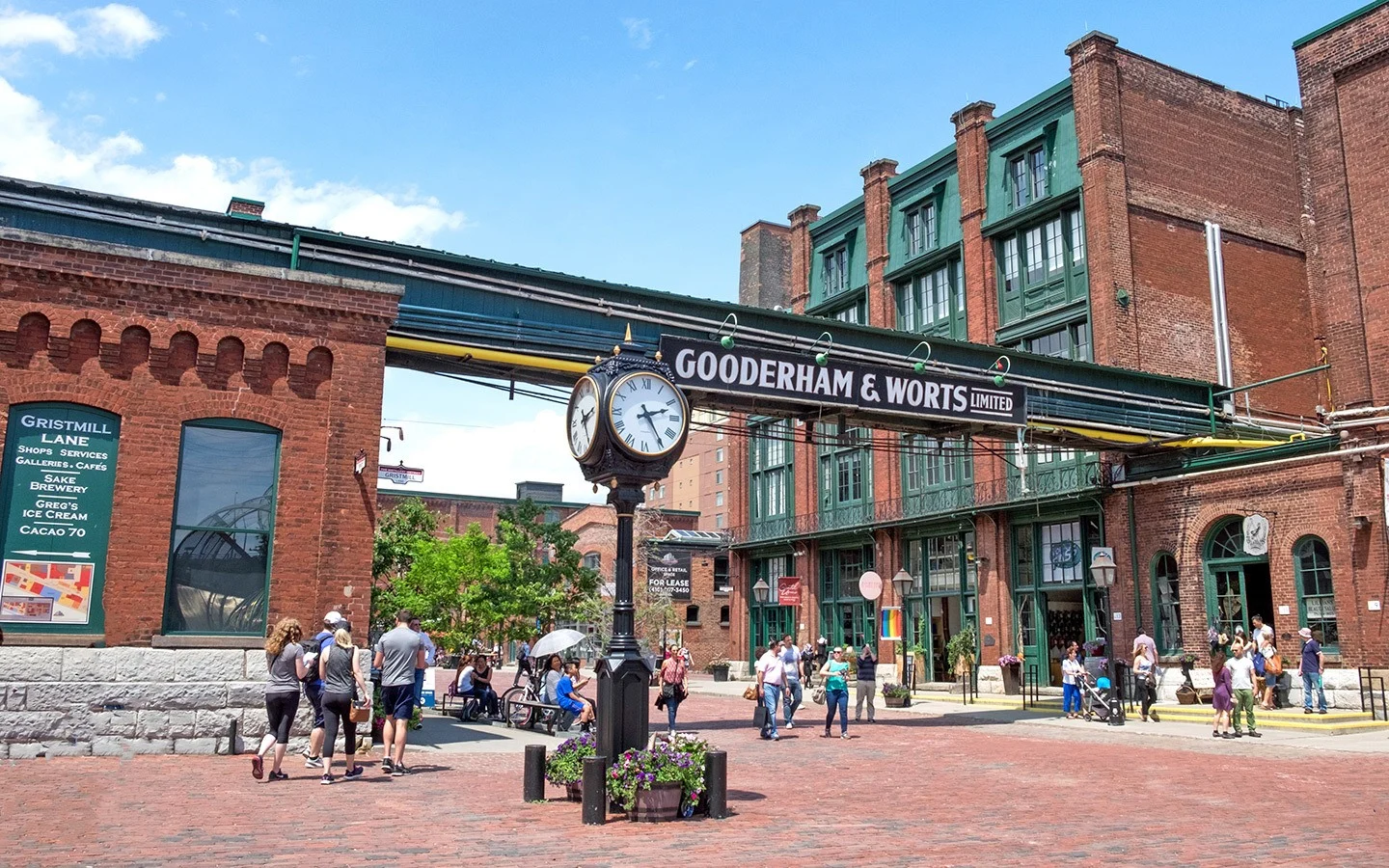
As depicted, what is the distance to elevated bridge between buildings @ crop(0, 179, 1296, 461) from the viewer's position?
48.6 ft

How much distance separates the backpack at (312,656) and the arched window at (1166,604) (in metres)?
20.4

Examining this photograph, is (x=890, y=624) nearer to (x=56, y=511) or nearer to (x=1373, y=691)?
(x=1373, y=691)

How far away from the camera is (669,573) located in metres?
45.7

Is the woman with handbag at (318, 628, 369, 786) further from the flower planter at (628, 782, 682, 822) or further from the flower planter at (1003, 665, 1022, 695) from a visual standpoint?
the flower planter at (1003, 665, 1022, 695)

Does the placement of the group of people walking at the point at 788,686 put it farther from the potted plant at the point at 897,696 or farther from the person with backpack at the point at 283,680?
the person with backpack at the point at 283,680

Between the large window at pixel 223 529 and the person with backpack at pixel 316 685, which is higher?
the large window at pixel 223 529

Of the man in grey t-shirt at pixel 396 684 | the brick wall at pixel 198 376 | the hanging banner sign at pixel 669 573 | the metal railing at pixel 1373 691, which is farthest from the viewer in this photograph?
the hanging banner sign at pixel 669 573

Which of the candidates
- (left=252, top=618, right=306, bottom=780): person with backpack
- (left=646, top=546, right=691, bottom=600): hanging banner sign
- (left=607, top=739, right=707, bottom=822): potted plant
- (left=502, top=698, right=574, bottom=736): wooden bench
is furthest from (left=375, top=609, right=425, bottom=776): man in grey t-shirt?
(left=646, top=546, right=691, bottom=600): hanging banner sign

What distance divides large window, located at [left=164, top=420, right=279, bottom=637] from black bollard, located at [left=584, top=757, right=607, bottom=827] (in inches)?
269

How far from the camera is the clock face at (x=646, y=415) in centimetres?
1023

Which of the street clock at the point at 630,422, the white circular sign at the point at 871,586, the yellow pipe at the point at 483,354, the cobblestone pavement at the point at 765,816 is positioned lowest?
the cobblestone pavement at the point at 765,816

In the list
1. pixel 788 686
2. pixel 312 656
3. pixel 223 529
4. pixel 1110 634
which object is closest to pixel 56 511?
pixel 223 529

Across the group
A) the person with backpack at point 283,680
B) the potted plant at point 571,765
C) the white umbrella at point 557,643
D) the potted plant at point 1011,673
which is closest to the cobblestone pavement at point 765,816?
the potted plant at point 571,765

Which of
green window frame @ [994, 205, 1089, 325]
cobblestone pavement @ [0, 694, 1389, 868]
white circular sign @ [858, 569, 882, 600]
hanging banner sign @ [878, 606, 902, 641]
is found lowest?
cobblestone pavement @ [0, 694, 1389, 868]
